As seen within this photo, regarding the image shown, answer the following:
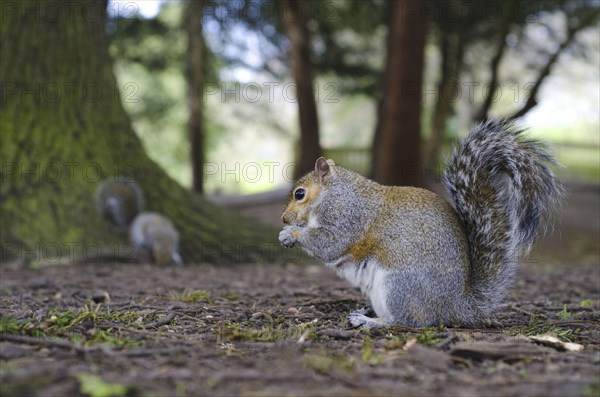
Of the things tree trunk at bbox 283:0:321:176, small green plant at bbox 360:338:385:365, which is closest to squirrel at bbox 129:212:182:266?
small green plant at bbox 360:338:385:365

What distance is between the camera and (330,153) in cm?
1683

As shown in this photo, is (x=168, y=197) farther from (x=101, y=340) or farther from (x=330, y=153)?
(x=330, y=153)

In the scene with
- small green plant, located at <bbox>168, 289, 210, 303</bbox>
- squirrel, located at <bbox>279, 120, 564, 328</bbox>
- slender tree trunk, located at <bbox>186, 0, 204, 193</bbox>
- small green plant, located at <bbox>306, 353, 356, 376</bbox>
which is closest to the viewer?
small green plant, located at <bbox>306, 353, 356, 376</bbox>

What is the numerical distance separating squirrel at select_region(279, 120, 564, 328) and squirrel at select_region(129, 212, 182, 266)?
2857mm

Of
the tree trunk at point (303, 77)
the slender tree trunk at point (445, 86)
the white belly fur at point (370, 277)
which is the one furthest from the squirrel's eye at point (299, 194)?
the slender tree trunk at point (445, 86)

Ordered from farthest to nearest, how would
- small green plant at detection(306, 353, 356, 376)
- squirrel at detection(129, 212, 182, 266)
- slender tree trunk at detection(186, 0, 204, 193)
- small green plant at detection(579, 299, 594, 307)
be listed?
slender tree trunk at detection(186, 0, 204, 193) < squirrel at detection(129, 212, 182, 266) < small green plant at detection(579, 299, 594, 307) < small green plant at detection(306, 353, 356, 376)

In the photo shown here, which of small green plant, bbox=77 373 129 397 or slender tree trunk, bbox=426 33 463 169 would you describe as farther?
slender tree trunk, bbox=426 33 463 169

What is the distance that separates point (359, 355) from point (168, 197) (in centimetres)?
417

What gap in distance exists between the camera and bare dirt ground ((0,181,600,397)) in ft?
6.33

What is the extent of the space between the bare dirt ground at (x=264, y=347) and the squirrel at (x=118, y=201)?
1319 mm

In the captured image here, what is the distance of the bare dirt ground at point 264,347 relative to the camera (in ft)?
6.33

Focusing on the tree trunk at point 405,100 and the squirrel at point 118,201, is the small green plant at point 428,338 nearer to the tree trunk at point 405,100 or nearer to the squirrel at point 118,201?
the squirrel at point 118,201

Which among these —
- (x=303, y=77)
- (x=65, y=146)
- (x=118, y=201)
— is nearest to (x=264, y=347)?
(x=118, y=201)

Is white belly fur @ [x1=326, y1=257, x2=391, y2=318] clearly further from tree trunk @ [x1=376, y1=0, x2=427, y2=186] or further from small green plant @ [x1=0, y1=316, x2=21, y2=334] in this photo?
tree trunk @ [x1=376, y1=0, x2=427, y2=186]
